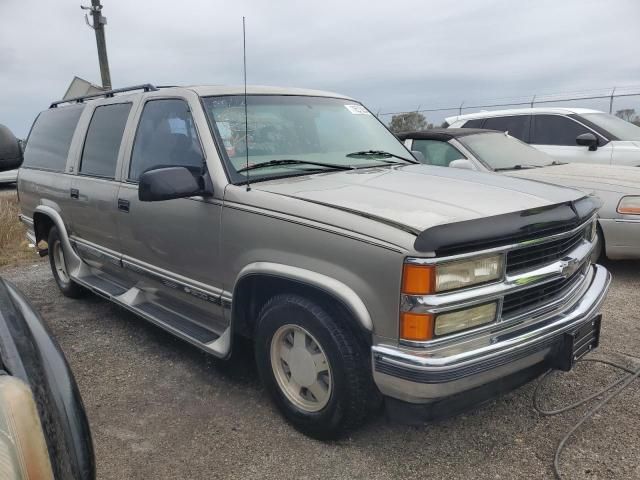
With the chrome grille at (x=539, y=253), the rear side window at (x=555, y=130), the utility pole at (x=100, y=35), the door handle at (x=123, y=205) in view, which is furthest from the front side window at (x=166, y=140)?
the utility pole at (x=100, y=35)

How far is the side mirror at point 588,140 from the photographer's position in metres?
7.45

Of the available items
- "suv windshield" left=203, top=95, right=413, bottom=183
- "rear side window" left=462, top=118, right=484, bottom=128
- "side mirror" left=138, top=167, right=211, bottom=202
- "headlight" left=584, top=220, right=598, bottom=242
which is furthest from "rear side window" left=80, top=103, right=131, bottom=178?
"rear side window" left=462, top=118, right=484, bottom=128

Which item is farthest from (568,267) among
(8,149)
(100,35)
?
(100,35)

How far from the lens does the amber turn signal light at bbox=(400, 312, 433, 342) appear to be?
2184 millimetres

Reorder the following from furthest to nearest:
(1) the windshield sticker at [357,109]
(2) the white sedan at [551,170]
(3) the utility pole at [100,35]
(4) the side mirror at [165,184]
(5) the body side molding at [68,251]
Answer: (3) the utility pole at [100,35]
(2) the white sedan at [551,170]
(5) the body side molding at [68,251]
(1) the windshield sticker at [357,109]
(4) the side mirror at [165,184]

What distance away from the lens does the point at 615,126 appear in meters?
8.12

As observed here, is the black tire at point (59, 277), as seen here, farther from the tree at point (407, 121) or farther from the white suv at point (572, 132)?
the tree at point (407, 121)

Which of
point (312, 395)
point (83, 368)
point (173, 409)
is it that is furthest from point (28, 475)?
point (83, 368)

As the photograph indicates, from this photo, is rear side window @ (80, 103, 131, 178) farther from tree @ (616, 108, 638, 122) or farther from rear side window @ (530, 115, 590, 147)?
tree @ (616, 108, 638, 122)

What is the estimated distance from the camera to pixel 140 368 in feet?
12.2

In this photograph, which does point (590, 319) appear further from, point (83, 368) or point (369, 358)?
point (83, 368)

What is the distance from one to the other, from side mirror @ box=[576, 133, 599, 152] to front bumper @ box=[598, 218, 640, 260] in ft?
9.29

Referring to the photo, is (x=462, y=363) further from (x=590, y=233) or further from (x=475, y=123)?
(x=475, y=123)

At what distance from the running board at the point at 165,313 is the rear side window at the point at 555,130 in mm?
6518
